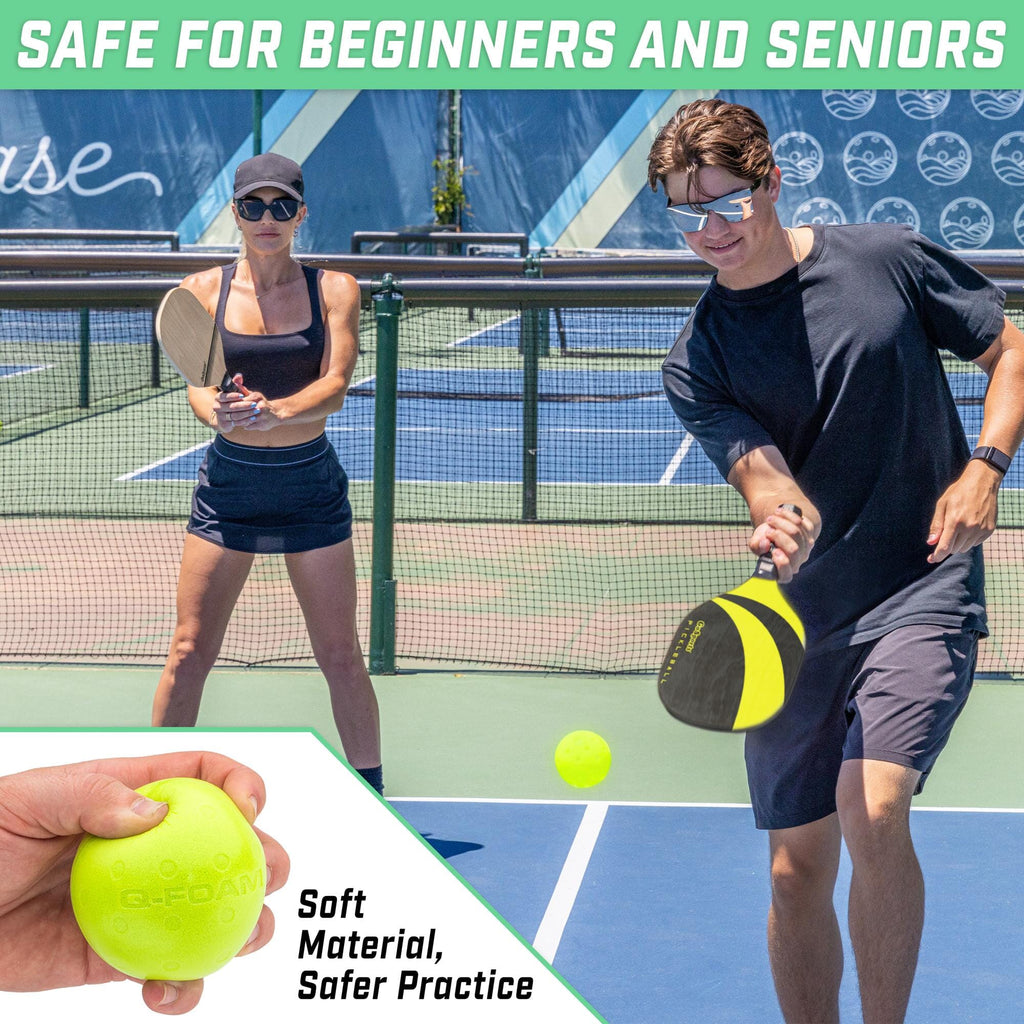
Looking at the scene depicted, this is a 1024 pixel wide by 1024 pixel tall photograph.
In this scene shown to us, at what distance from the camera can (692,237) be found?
11.1ft

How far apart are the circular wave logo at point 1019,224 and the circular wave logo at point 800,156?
11.5 ft

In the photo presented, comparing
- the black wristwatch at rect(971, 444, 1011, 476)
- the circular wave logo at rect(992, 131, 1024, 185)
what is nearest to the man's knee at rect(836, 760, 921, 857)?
the black wristwatch at rect(971, 444, 1011, 476)

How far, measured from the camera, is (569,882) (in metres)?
4.88

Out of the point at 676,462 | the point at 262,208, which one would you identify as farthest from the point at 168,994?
the point at 676,462

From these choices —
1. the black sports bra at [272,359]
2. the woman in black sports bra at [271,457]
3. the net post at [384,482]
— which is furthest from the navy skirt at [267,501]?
the net post at [384,482]

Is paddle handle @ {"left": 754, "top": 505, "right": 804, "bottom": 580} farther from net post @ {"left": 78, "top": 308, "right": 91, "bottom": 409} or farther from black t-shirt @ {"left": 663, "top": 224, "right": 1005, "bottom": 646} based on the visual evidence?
net post @ {"left": 78, "top": 308, "right": 91, "bottom": 409}

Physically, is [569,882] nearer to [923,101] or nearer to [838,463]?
[838,463]

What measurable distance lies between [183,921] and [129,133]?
29094mm

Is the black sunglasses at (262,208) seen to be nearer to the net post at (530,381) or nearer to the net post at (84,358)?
the net post at (530,381)

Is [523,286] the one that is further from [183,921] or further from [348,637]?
[183,921]

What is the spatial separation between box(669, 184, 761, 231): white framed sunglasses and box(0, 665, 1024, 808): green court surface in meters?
2.94

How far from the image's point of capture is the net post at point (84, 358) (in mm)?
13235

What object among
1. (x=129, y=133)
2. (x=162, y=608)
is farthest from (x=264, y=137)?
(x=162, y=608)

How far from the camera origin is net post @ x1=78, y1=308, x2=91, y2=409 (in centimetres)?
1324
